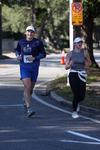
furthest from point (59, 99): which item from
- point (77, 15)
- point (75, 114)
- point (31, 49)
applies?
point (77, 15)

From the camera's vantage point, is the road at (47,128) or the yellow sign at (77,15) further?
the yellow sign at (77,15)

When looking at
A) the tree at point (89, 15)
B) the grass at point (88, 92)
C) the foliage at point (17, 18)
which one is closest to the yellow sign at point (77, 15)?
the grass at point (88, 92)

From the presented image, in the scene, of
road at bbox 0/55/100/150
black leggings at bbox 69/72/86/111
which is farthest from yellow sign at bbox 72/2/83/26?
black leggings at bbox 69/72/86/111

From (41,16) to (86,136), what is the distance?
64237mm

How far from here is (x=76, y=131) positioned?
12422 mm

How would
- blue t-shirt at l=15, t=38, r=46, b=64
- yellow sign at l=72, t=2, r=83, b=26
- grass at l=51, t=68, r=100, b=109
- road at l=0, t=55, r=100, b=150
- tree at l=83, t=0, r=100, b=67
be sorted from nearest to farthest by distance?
1. road at l=0, t=55, r=100, b=150
2. blue t-shirt at l=15, t=38, r=46, b=64
3. grass at l=51, t=68, r=100, b=109
4. yellow sign at l=72, t=2, r=83, b=26
5. tree at l=83, t=0, r=100, b=67

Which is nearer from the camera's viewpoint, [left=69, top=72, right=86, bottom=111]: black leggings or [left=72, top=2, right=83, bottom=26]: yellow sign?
[left=69, top=72, right=86, bottom=111]: black leggings

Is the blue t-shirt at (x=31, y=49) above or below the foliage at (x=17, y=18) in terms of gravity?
above

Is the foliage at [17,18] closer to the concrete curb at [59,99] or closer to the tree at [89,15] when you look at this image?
the tree at [89,15]

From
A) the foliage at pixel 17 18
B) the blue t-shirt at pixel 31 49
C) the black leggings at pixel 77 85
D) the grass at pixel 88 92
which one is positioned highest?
the blue t-shirt at pixel 31 49

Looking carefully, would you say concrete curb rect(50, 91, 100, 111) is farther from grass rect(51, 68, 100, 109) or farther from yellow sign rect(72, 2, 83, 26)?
yellow sign rect(72, 2, 83, 26)

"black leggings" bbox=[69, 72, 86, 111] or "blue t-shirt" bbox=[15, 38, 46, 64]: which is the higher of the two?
"blue t-shirt" bbox=[15, 38, 46, 64]

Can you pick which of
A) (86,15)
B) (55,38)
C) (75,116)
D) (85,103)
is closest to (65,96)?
(85,103)

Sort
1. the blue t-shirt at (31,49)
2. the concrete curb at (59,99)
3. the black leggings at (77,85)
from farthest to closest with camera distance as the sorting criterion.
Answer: the concrete curb at (59,99) < the blue t-shirt at (31,49) < the black leggings at (77,85)
